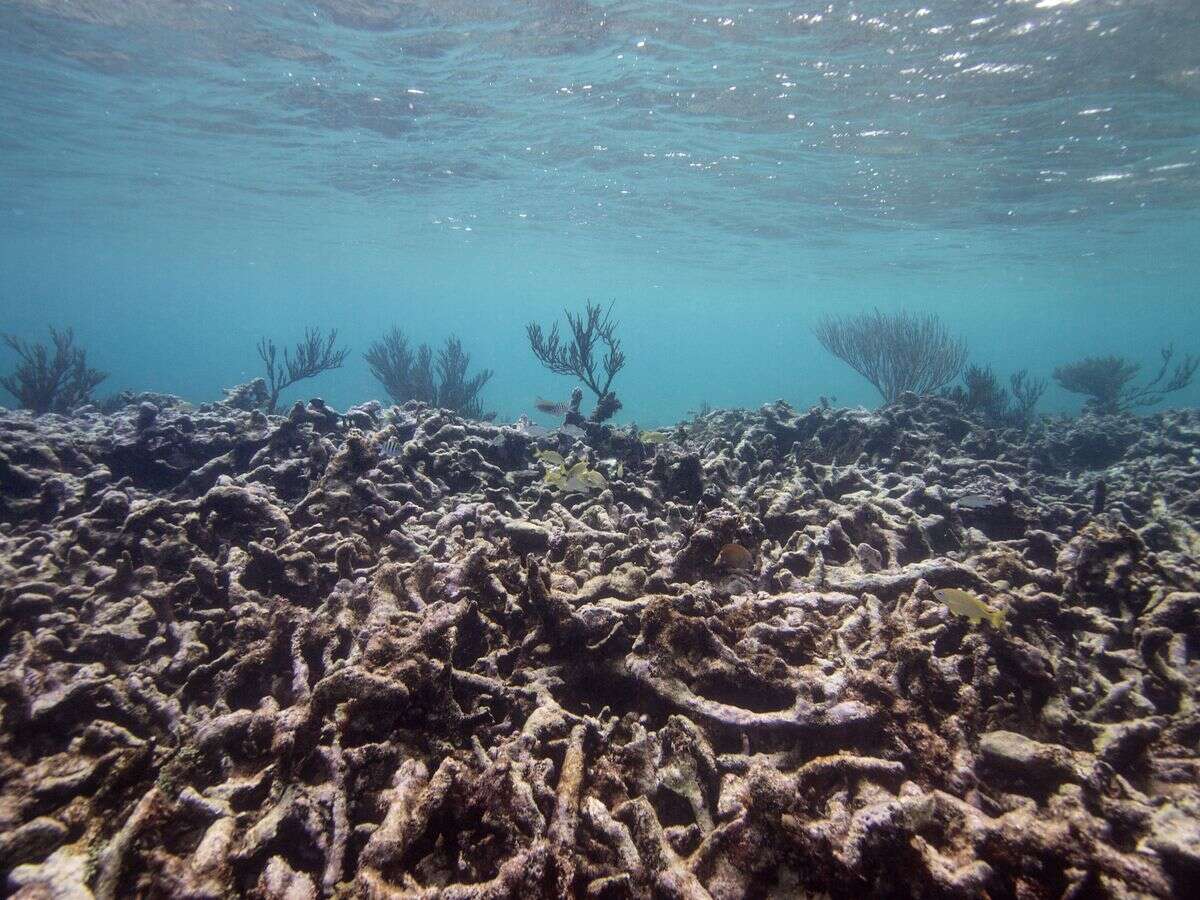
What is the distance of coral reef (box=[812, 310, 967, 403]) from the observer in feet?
59.3

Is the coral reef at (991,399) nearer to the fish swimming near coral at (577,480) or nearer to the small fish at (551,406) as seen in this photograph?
the small fish at (551,406)

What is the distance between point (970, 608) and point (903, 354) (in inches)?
679

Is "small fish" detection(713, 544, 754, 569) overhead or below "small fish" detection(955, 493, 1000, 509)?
overhead

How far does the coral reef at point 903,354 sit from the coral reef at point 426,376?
41.1 feet

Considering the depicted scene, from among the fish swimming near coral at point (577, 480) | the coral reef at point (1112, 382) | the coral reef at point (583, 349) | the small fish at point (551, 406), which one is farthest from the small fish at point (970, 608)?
the coral reef at point (1112, 382)

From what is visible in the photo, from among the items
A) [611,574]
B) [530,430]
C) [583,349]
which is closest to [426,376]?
[583,349]

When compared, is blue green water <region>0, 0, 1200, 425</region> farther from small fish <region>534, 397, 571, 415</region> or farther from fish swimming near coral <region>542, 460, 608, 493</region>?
fish swimming near coral <region>542, 460, 608, 493</region>

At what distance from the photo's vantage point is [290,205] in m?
33.5

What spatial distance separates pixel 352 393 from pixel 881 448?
76.7 meters

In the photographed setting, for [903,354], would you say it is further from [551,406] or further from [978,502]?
[978,502]

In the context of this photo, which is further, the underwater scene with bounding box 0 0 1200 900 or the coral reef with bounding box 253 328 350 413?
the coral reef with bounding box 253 328 350 413

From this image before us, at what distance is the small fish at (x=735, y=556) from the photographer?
4.14 m

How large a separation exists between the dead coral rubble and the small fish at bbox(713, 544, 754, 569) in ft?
0.60

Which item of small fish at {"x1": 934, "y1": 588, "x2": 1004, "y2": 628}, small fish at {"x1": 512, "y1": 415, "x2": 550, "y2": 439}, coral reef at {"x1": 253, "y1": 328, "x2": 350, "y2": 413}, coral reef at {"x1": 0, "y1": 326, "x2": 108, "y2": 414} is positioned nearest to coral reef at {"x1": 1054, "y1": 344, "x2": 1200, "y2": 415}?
small fish at {"x1": 512, "y1": 415, "x2": 550, "y2": 439}
